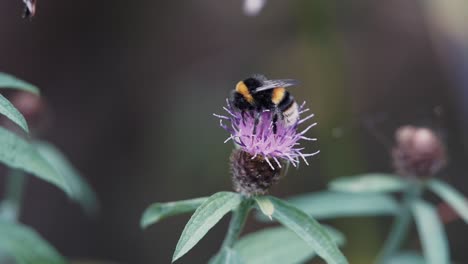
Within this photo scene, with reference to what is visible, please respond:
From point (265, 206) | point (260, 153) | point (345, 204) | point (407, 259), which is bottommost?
point (407, 259)

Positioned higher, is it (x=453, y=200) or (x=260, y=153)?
(x=260, y=153)

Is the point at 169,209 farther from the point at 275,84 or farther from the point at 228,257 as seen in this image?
the point at 275,84

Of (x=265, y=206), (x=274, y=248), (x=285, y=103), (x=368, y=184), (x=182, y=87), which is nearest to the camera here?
(x=265, y=206)

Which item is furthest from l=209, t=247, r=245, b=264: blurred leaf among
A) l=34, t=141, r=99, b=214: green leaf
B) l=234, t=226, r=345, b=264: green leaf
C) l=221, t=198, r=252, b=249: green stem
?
l=34, t=141, r=99, b=214: green leaf

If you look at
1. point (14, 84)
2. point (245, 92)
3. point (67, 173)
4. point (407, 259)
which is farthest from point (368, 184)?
point (14, 84)

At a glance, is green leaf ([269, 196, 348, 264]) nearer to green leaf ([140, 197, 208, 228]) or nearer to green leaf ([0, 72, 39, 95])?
green leaf ([140, 197, 208, 228])

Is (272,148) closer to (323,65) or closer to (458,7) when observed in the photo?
(458,7)
